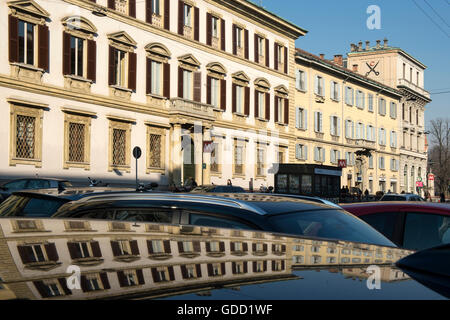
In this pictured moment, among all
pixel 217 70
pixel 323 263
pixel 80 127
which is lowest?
pixel 323 263

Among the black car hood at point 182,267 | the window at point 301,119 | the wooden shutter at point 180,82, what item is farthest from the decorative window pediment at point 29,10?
the window at point 301,119

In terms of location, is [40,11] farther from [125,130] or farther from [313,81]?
[313,81]

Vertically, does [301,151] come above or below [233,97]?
below

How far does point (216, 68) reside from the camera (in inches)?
1510

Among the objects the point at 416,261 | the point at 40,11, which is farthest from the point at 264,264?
the point at 40,11

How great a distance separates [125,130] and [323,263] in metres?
30.0

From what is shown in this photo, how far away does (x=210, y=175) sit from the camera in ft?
123

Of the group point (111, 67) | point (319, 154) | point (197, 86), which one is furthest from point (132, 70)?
point (319, 154)

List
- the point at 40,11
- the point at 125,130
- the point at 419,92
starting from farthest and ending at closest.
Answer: the point at 419,92 < the point at 125,130 < the point at 40,11

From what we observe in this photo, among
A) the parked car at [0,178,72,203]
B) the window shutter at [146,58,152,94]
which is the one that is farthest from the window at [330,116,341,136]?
the parked car at [0,178,72,203]

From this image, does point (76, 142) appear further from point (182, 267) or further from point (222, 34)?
point (182, 267)

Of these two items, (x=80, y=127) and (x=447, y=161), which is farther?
(x=447, y=161)

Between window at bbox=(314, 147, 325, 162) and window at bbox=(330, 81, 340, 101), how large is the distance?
5.14 m

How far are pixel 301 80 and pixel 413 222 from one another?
1717 inches
